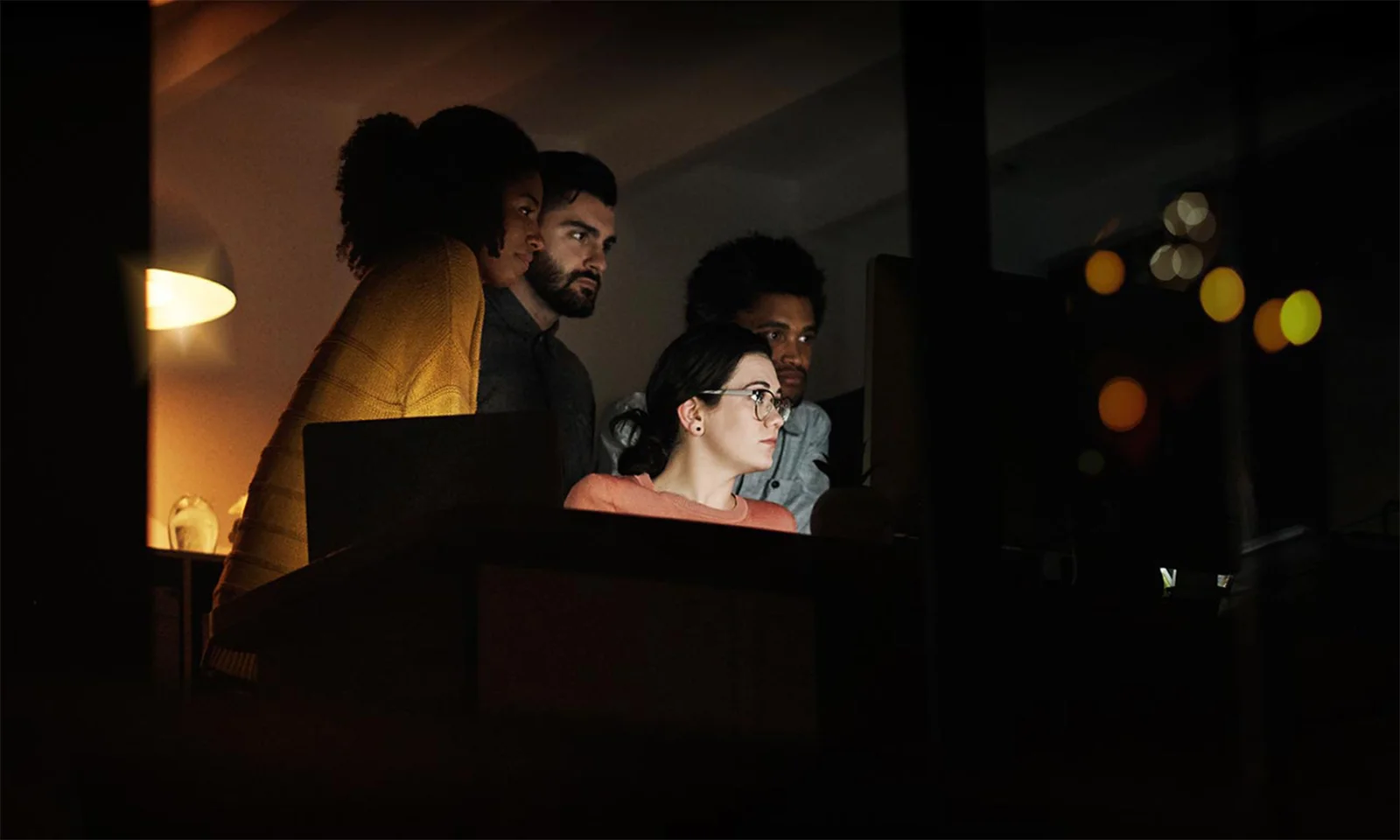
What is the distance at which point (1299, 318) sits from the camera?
2.86 meters

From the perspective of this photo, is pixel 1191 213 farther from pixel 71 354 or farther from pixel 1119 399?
pixel 71 354

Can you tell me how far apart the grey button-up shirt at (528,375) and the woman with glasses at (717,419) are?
290 millimetres

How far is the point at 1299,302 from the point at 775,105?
9.37 ft

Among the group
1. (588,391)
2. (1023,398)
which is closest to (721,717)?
(1023,398)

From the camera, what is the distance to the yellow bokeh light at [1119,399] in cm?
187

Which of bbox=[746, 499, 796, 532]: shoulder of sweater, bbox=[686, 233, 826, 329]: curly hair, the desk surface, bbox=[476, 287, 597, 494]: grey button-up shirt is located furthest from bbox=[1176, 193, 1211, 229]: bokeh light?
the desk surface

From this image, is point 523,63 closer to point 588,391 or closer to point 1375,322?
point 588,391

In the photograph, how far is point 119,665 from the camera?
1348 millimetres

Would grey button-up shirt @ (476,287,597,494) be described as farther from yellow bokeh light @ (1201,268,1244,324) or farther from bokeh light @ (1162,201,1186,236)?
bokeh light @ (1162,201,1186,236)

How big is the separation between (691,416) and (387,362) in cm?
94

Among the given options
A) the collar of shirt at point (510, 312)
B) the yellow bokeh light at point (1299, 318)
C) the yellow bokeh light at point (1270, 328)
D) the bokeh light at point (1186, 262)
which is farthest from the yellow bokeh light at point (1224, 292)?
the collar of shirt at point (510, 312)

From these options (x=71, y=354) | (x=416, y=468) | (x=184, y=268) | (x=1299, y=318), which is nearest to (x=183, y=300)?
(x=184, y=268)

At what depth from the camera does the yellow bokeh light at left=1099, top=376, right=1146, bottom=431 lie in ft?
6.15

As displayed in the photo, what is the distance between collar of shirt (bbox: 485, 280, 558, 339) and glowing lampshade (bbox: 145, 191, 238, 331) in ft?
2.10
